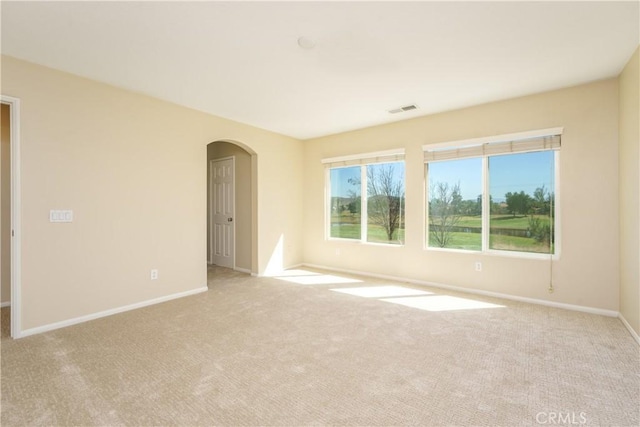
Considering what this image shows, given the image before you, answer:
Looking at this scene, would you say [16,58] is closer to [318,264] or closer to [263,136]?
[263,136]

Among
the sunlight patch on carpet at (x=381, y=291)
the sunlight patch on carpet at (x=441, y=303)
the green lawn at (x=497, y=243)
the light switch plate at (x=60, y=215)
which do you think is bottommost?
the sunlight patch on carpet at (x=441, y=303)

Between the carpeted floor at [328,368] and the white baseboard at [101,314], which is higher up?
the white baseboard at [101,314]

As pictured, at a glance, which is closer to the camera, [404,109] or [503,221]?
[503,221]

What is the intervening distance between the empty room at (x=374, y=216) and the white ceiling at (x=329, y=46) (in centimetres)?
2

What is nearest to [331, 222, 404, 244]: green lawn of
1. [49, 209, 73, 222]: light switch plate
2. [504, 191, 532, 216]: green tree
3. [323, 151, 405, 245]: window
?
[323, 151, 405, 245]: window

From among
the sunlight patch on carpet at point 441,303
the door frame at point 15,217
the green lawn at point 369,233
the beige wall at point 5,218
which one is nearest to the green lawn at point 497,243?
the green lawn at point 369,233

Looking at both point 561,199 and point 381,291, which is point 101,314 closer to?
point 381,291

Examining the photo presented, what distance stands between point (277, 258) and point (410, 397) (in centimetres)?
386

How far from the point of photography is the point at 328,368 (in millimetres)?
2188

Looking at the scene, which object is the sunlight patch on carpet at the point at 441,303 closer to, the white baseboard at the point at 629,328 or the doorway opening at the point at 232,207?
the white baseboard at the point at 629,328

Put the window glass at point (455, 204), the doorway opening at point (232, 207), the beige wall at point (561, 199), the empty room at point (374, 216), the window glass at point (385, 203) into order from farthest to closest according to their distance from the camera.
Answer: the doorway opening at point (232, 207), the window glass at point (385, 203), the window glass at point (455, 204), the beige wall at point (561, 199), the empty room at point (374, 216)

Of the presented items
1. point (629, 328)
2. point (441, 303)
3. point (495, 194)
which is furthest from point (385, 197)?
point (629, 328)

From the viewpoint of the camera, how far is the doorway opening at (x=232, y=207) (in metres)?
5.28

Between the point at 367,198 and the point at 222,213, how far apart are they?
2928 millimetres
